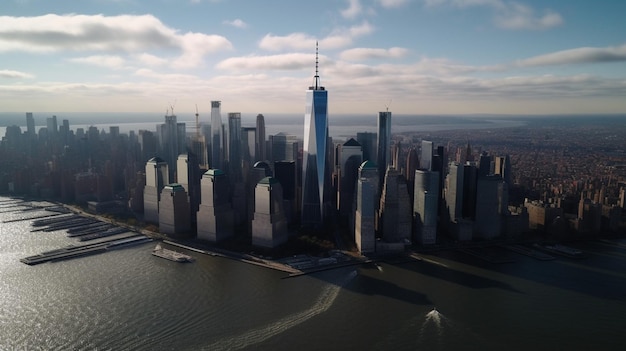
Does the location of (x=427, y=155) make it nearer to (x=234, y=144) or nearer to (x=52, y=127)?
(x=234, y=144)

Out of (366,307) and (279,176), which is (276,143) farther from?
(366,307)

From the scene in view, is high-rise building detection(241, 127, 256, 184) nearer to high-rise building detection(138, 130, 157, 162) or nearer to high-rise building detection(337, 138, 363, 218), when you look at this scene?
high-rise building detection(337, 138, 363, 218)

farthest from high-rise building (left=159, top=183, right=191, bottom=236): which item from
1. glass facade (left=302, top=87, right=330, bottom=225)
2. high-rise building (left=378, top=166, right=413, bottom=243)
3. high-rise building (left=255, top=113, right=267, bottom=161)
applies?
high-rise building (left=255, top=113, right=267, bottom=161)

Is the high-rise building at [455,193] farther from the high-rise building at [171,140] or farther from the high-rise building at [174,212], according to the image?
the high-rise building at [171,140]

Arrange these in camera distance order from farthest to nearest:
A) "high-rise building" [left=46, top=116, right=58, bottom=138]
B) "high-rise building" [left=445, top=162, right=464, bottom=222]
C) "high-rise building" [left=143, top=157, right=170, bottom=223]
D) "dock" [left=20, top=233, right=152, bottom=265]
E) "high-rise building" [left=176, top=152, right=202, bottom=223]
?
"high-rise building" [left=46, top=116, right=58, bottom=138] < "high-rise building" [left=176, top=152, right=202, bottom=223] < "high-rise building" [left=143, top=157, right=170, bottom=223] < "high-rise building" [left=445, top=162, right=464, bottom=222] < "dock" [left=20, top=233, right=152, bottom=265]

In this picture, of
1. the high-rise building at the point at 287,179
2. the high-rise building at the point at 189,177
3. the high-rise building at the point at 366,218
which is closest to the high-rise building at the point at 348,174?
the high-rise building at the point at 287,179

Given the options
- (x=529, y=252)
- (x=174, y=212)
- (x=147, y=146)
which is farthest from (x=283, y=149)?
(x=529, y=252)
